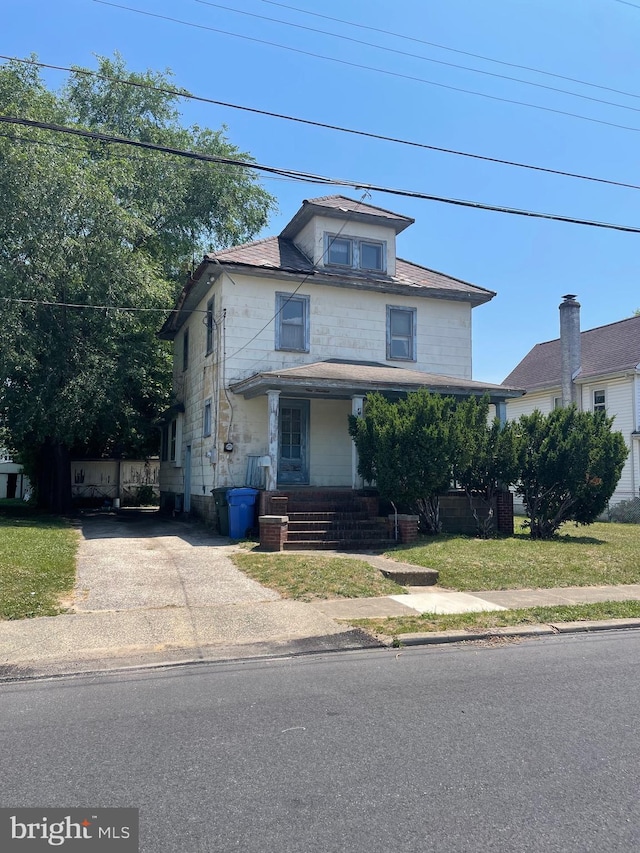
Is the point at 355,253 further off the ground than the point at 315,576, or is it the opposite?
the point at 355,253

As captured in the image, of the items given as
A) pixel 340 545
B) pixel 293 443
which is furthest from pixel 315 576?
pixel 293 443

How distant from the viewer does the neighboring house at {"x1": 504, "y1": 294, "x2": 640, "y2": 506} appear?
79.5ft

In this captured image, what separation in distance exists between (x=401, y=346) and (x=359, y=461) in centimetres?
517

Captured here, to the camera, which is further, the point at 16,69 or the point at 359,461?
the point at 16,69

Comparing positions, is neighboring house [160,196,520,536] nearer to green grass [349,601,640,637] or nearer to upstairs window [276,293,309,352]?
upstairs window [276,293,309,352]

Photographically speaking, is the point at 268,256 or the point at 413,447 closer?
the point at 413,447

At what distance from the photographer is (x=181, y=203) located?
90.9ft

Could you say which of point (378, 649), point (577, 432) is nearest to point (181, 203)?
point (577, 432)

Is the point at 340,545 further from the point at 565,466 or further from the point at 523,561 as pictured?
the point at 565,466

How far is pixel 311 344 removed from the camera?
17.7m

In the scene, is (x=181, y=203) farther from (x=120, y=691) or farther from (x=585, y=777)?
(x=585, y=777)

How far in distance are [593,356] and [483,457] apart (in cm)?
1534

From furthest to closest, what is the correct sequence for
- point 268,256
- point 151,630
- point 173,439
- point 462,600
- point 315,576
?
point 173,439 < point 268,256 < point 315,576 < point 462,600 < point 151,630

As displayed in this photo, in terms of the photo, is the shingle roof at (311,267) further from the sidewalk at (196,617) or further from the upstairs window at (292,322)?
the sidewalk at (196,617)
